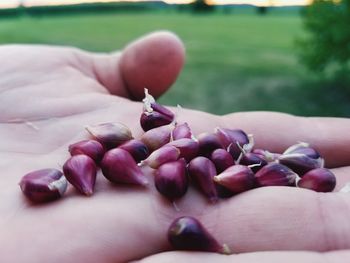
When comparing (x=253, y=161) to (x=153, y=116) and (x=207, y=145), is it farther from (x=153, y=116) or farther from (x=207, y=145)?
(x=153, y=116)

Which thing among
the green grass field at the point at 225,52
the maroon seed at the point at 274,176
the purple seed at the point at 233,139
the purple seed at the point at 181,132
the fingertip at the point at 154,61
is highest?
the fingertip at the point at 154,61

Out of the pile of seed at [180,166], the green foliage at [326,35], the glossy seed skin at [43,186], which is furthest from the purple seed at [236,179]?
the green foliage at [326,35]

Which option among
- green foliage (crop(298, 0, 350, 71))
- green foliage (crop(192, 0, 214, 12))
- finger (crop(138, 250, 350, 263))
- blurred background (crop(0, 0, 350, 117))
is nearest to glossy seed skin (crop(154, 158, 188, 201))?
finger (crop(138, 250, 350, 263))

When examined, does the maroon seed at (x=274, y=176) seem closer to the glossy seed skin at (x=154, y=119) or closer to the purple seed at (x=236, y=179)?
the purple seed at (x=236, y=179)

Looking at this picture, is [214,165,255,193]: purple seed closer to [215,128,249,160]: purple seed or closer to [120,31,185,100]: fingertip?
[215,128,249,160]: purple seed

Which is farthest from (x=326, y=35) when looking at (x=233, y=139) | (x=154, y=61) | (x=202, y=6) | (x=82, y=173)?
(x=202, y=6)

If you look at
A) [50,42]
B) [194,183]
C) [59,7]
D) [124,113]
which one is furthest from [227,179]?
[59,7]
